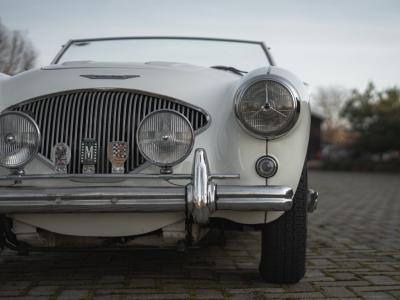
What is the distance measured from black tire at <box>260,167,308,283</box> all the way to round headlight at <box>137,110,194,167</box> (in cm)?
58

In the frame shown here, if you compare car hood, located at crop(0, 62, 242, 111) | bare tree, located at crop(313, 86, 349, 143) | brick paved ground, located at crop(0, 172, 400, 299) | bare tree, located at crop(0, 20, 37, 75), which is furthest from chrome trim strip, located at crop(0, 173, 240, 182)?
bare tree, located at crop(313, 86, 349, 143)

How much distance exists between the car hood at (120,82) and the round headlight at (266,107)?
5.0 inches

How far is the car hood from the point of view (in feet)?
7.86

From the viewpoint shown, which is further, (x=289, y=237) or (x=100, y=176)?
(x=289, y=237)

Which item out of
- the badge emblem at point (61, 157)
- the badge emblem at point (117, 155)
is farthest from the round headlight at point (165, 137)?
the badge emblem at point (61, 157)

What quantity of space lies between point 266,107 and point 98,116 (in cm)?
77

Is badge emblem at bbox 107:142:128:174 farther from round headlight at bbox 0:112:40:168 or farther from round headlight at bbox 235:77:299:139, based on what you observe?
round headlight at bbox 235:77:299:139

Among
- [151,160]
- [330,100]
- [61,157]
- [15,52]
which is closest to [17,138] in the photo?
[61,157]

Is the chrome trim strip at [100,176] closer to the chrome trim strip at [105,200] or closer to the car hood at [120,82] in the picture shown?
the chrome trim strip at [105,200]

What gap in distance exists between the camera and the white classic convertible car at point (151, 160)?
210 cm

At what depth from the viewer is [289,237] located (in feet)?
7.86

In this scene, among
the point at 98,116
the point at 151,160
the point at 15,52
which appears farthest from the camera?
the point at 15,52

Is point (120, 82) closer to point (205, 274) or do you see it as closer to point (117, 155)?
point (117, 155)

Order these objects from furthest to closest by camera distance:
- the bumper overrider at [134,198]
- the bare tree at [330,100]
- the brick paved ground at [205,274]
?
the bare tree at [330,100] → the brick paved ground at [205,274] → the bumper overrider at [134,198]
